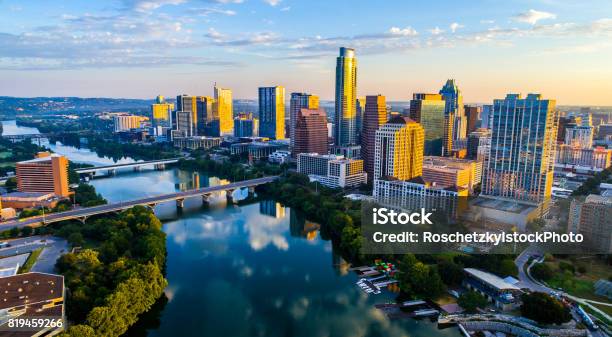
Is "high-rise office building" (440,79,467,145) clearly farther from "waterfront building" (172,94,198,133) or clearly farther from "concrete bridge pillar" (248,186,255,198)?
"waterfront building" (172,94,198,133)

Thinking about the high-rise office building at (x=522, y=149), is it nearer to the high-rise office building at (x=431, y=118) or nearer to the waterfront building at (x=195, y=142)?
the high-rise office building at (x=431, y=118)

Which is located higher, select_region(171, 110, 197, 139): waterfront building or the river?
select_region(171, 110, 197, 139): waterfront building


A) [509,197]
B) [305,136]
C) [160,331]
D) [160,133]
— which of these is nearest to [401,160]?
[509,197]

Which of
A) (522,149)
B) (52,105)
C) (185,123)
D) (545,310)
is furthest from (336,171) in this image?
(52,105)

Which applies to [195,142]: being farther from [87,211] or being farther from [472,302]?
[472,302]

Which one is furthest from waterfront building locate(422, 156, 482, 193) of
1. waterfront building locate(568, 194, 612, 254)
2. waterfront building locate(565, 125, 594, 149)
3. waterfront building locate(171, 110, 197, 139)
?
waterfront building locate(171, 110, 197, 139)

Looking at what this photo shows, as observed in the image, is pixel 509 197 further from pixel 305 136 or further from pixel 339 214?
pixel 305 136
